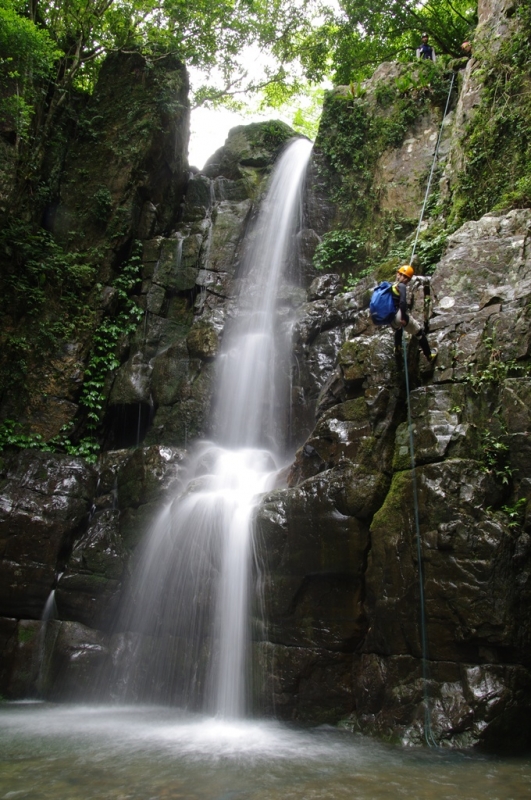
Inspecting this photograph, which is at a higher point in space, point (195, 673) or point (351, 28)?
point (351, 28)

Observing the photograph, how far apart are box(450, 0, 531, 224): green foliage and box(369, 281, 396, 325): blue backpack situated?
3546mm

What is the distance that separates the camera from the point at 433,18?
48.8ft

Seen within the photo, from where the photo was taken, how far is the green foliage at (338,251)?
13.3 metres

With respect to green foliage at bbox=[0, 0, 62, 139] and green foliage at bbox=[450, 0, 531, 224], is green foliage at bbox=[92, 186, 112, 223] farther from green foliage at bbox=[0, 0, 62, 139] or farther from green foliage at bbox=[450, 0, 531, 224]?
green foliage at bbox=[450, 0, 531, 224]

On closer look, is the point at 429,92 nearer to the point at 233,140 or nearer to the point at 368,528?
the point at 233,140

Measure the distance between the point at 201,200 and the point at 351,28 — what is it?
20.9 feet

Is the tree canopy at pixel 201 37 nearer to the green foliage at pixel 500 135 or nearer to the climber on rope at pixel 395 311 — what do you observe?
the green foliage at pixel 500 135

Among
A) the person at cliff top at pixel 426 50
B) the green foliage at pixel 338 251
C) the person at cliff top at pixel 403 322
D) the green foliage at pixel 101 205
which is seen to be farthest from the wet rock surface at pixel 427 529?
the green foliage at pixel 101 205

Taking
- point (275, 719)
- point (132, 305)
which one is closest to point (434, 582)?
point (275, 719)

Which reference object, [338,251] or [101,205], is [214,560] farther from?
[101,205]

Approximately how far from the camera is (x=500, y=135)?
401 inches

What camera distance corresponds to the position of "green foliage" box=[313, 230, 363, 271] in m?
13.3

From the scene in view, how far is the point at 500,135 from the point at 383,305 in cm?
535

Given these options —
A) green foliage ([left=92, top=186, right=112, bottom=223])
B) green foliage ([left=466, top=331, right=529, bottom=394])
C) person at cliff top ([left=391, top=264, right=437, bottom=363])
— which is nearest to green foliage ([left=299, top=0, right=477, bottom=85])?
green foliage ([left=92, top=186, right=112, bottom=223])
